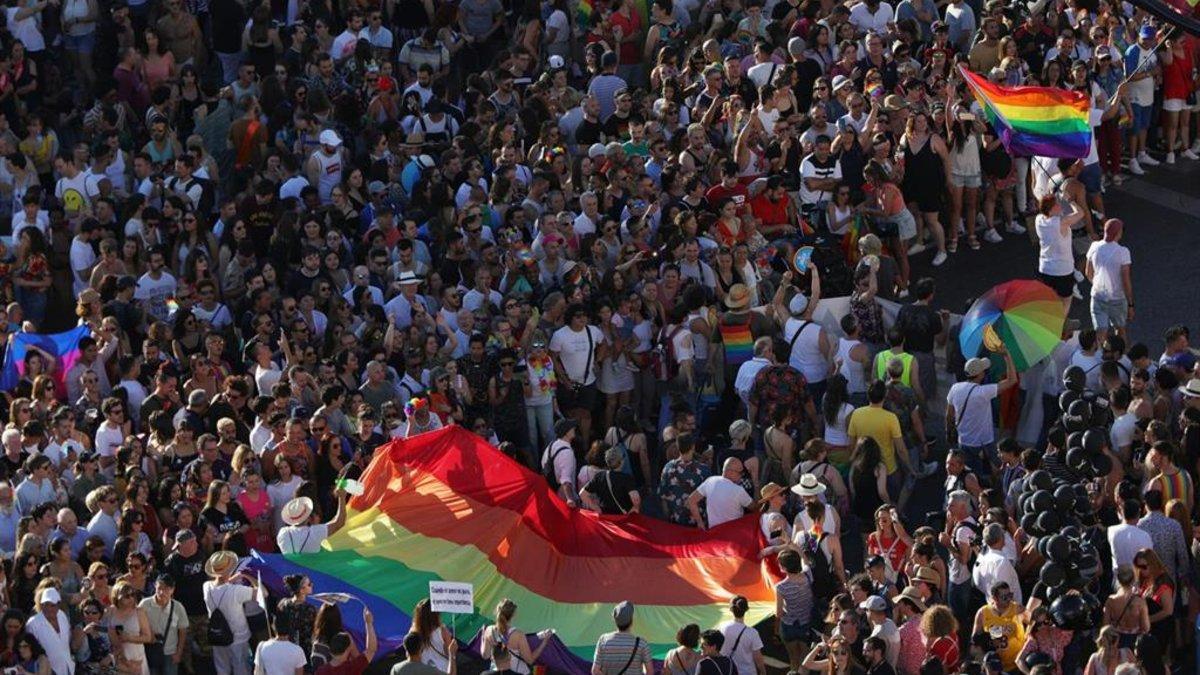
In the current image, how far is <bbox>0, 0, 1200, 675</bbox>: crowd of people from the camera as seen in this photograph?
18500 mm

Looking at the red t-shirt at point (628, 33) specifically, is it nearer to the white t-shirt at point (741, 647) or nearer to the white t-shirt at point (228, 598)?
the white t-shirt at point (228, 598)

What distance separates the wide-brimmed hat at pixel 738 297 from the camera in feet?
72.5

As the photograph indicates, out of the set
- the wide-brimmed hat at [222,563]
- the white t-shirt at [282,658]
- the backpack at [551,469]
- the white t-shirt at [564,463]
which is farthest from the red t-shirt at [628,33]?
the white t-shirt at [282,658]

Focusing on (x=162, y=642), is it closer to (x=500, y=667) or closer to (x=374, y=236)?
(x=500, y=667)

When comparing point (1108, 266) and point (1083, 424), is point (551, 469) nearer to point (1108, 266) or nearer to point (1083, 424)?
point (1083, 424)

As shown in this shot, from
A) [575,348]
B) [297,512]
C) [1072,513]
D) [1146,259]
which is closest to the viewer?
[1072,513]

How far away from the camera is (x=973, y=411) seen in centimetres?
2062

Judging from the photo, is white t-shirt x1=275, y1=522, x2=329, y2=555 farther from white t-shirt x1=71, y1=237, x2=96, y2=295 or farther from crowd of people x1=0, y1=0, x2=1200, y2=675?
white t-shirt x1=71, y1=237, x2=96, y2=295

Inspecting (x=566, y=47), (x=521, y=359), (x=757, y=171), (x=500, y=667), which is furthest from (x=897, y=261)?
(x=500, y=667)

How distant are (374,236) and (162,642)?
218 inches

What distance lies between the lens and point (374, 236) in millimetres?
23469

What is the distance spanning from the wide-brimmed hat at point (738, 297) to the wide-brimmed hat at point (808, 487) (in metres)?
2.94

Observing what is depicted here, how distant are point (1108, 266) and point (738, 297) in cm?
305

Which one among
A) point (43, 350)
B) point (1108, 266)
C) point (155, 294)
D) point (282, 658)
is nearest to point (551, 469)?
point (282, 658)
